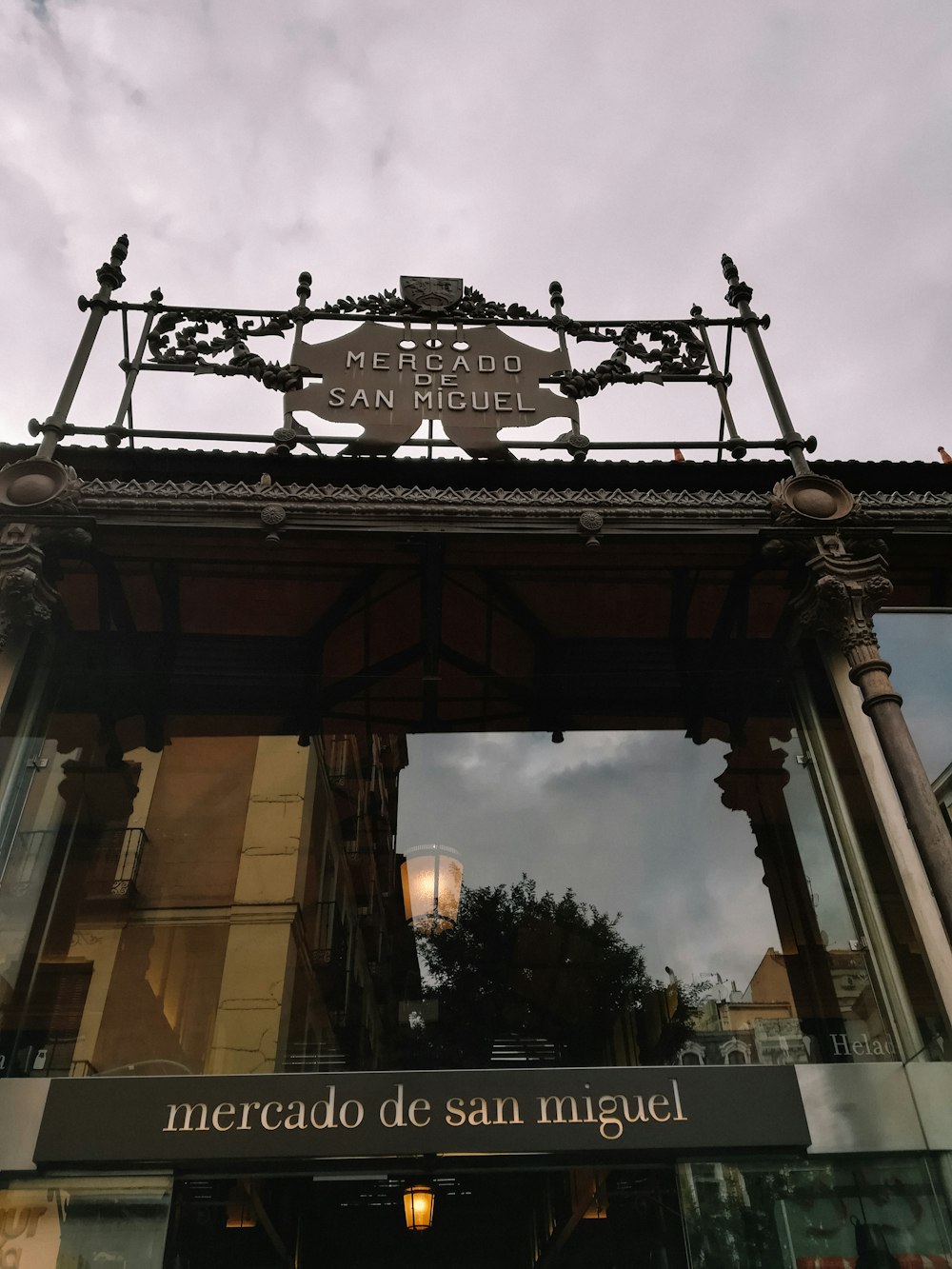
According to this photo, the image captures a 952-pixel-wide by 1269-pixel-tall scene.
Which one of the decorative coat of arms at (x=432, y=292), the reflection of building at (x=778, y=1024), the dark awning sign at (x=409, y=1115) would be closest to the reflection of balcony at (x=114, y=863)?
the dark awning sign at (x=409, y=1115)

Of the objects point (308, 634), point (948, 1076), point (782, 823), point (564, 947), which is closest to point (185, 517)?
point (308, 634)

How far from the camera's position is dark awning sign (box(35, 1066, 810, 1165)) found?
6.51 m

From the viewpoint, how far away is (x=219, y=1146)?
6.49 metres

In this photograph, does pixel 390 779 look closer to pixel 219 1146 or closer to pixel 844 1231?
pixel 219 1146

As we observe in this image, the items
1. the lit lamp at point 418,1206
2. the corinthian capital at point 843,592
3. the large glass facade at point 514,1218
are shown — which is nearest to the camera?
the large glass facade at point 514,1218

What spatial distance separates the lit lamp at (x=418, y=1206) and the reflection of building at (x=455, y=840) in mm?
84

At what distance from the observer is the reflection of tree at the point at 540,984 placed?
23.4 feet

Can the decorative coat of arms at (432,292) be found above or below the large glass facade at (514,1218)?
above

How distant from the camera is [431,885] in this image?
318 inches

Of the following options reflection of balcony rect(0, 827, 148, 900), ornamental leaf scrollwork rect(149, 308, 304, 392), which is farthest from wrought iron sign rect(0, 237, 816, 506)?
reflection of balcony rect(0, 827, 148, 900)

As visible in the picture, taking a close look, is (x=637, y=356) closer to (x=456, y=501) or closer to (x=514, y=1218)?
(x=456, y=501)

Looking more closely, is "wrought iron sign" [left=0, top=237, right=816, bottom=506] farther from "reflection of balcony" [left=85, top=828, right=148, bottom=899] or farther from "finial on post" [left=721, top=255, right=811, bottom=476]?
"reflection of balcony" [left=85, top=828, right=148, bottom=899]

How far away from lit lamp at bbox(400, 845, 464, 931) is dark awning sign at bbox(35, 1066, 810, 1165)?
4.34 ft

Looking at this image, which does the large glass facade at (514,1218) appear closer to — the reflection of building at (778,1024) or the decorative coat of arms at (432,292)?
the reflection of building at (778,1024)
